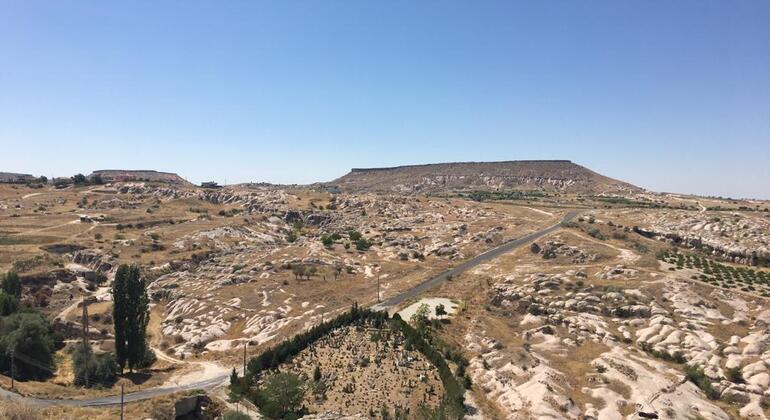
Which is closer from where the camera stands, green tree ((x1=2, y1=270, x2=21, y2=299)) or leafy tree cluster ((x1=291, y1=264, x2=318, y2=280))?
green tree ((x1=2, y1=270, x2=21, y2=299))

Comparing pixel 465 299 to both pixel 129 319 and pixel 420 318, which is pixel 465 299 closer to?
pixel 420 318

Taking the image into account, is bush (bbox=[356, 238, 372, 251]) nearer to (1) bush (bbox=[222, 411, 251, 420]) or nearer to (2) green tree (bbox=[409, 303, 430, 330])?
(2) green tree (bbox=[409, 303, 430, 330])

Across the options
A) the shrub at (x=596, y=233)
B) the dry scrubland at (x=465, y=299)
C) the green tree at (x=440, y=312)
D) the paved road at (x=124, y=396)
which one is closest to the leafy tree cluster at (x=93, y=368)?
the dry scrubland at (x=465, y=299)

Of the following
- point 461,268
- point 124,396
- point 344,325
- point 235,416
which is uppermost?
point 461,268

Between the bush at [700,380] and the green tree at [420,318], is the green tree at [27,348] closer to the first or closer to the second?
the green tree at [420,318]

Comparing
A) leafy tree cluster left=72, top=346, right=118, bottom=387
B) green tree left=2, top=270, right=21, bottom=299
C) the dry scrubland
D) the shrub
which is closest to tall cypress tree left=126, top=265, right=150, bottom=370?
leafy tree cluster left=72, top=346, right=118, bottom=387

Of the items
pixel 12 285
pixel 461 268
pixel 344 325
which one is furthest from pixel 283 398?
pixel 12 285

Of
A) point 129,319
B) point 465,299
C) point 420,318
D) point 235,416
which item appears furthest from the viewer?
point 465,299
